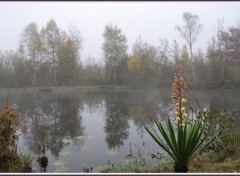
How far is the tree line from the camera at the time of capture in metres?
23.3

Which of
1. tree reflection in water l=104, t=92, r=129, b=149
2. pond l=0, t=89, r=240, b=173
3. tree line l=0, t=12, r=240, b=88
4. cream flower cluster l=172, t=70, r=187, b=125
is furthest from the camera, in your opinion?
tree line l=0, t=12, r=240, b=88

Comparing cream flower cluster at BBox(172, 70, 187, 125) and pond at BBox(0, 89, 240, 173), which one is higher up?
cream flower cluster at BBox(172, 70, 187, 125)

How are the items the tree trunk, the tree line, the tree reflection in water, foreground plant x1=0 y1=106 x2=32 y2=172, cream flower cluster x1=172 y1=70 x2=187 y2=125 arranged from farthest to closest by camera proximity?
1. the tree line
2. the tree reflection in water
3. foreground plant x1=0 y1=106 x2=32 y2=172
4. the tree trunk
5. cream flower cluster x1=172 y1=70 x2=187 y2=125

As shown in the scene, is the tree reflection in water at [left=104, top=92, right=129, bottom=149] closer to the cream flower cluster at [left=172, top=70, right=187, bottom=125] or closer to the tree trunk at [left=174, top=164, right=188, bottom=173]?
the tree trunk at [left=174, top=164, right=188, bottom=173]

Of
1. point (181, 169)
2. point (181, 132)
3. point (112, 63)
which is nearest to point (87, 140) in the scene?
point (181, 169)

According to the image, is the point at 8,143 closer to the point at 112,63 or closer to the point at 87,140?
the point at 87,140

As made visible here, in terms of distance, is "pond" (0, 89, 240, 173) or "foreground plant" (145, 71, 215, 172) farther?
"pond" (0, 89, 240, 173)

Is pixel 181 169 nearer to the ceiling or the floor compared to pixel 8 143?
nearer to the floor

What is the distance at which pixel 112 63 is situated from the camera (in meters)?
32.0

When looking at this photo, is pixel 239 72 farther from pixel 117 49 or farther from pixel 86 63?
pixel 86 63

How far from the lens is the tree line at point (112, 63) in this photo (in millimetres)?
23273

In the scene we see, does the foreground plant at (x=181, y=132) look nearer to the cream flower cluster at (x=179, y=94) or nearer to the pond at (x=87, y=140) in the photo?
the cream flower cluster at (x=179, y=94)

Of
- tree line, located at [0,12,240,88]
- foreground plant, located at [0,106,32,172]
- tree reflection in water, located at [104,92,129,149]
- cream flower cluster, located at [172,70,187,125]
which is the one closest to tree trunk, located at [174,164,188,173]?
cream flower cluster, located at [172,70,187,125]

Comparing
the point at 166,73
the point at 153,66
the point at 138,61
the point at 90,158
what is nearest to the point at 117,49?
the point at 138,61
